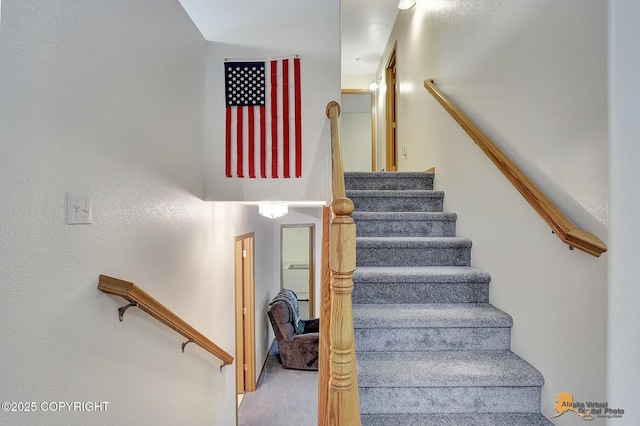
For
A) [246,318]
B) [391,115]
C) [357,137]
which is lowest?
[246,318]

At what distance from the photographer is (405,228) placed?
255cm

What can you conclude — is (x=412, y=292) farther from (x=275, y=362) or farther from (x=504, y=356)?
(x=275, y=362)

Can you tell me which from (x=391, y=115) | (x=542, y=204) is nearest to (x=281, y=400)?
(x=542, y=204)

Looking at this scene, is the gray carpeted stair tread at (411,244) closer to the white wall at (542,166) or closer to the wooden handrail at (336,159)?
the white wall at (542,166)

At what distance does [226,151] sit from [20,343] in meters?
1.80

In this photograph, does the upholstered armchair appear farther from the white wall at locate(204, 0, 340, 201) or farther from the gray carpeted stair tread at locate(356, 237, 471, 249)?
the gray carpeted stair tread at locate(356, 237, 471, 249)

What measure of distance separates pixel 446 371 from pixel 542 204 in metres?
0.87

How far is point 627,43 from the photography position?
3.77 ft

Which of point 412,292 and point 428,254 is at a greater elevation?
point 428,254

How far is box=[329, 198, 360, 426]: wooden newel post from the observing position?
3.30 feet

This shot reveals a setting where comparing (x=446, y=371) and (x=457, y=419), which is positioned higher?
(x=446, y=371)

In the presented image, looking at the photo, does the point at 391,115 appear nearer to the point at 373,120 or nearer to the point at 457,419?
the point at 373,120

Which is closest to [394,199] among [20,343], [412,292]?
[412,292]

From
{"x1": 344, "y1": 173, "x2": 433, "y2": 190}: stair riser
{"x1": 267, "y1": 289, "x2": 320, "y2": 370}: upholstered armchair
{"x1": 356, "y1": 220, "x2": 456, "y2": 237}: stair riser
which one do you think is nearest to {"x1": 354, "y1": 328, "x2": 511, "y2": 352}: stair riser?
{"x1": 356, "y1": 220, "x2": 456, "y2": 237}: stair riser
